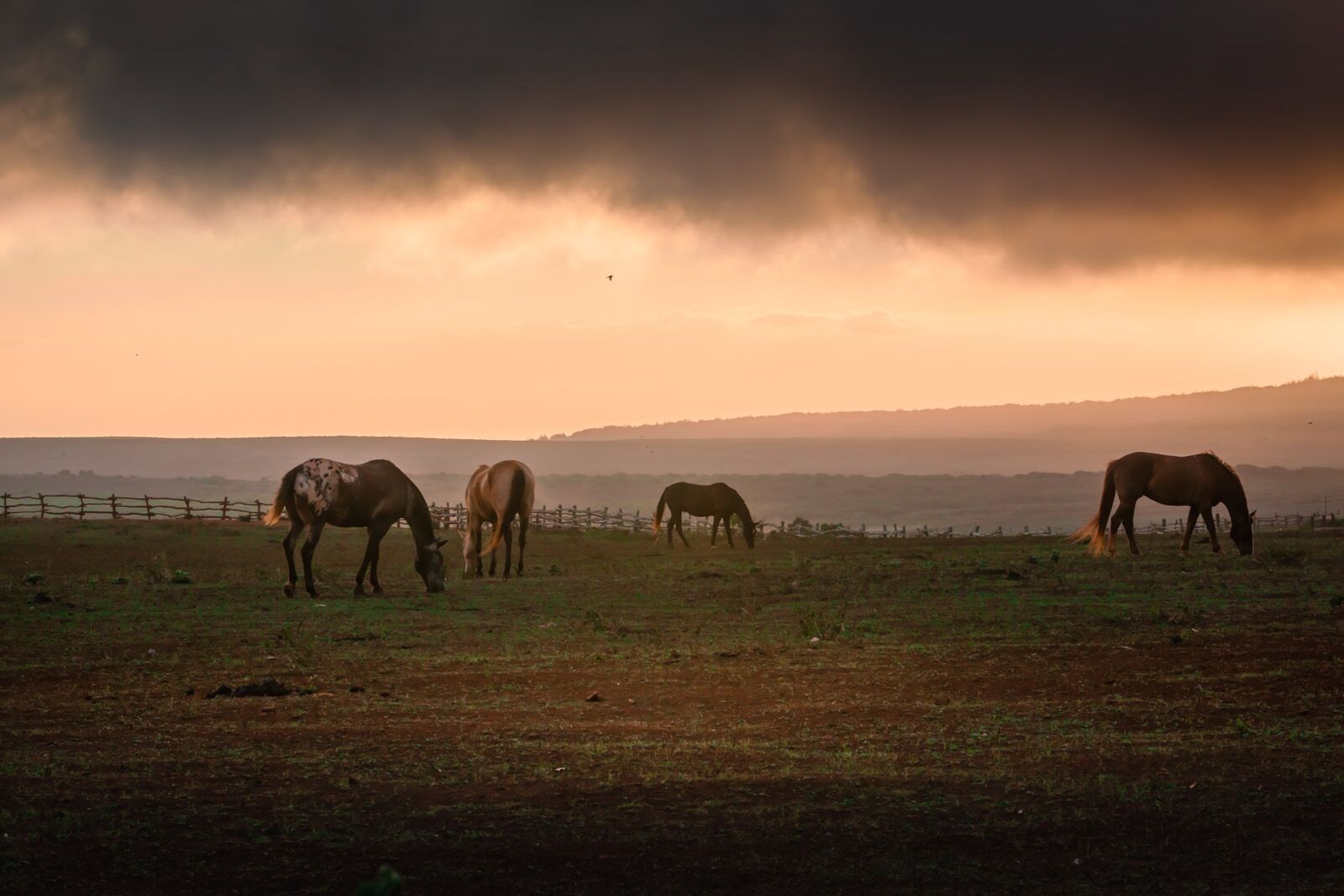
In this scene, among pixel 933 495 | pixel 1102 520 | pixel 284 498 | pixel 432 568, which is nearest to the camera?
pixel 284 498

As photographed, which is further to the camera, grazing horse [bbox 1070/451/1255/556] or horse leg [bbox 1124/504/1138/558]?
grazing horse [bbox 1070/451/1255/556]

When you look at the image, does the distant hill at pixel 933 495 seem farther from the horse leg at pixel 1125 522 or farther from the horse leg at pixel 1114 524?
the horse leg at pixel 1114 524

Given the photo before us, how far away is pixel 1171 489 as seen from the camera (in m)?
32.2

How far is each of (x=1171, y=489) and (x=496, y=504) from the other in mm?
16157

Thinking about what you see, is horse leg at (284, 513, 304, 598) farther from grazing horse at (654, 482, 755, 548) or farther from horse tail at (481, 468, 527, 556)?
grazing horse at (654, 482, 755, 548)

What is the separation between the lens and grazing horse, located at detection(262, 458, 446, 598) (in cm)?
2319

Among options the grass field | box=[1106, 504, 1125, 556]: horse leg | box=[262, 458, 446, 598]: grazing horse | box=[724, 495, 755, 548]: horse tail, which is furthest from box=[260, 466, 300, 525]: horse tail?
box=[724, 495, 755, 548]: horse tail

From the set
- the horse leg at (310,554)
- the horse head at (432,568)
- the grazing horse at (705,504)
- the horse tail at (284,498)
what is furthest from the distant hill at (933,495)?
the horse tail at (284,498)

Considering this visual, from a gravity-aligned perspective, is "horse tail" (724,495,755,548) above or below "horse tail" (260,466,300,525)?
below

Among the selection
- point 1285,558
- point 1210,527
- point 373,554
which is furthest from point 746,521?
point 373,554

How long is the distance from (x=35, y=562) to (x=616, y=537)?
74.1 feet

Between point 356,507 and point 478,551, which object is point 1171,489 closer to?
A: point 478,551

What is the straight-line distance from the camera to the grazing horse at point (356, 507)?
2319cm

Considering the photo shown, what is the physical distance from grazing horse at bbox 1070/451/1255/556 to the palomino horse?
13453mm
